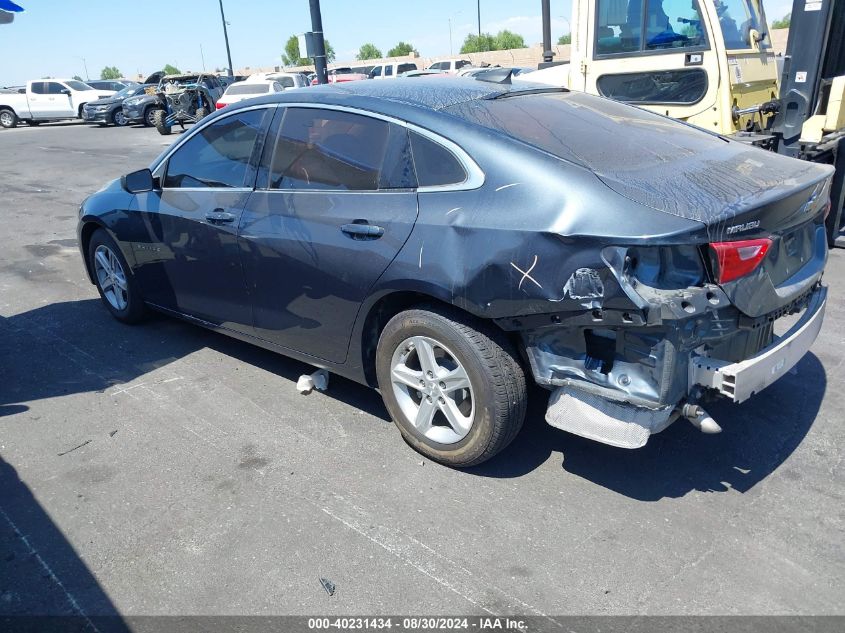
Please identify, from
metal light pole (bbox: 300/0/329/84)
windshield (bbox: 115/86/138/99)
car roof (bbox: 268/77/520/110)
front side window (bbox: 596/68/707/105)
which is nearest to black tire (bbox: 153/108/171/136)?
windshield (bbox: 115/86/138/99)

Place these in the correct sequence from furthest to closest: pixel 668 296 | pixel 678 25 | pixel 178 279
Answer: pixel 678 25, pixel 178 279, pixel 668 296

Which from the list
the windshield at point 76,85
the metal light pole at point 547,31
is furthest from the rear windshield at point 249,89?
the metal light pole at point 547,31

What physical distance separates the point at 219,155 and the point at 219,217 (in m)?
0.46

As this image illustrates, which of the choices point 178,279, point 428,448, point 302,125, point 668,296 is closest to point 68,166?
point 178,279

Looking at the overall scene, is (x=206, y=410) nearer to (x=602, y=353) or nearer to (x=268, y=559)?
(x=268, y=559)

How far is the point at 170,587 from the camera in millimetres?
2762

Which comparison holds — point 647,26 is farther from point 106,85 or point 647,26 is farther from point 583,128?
point 106,85

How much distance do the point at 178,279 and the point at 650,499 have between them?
3.23 metres

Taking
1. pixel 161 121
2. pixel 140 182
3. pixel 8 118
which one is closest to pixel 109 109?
pixel 161 121

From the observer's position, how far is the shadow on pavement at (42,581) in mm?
2607

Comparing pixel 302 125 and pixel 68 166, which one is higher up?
pixel 302 125

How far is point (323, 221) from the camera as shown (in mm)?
3635

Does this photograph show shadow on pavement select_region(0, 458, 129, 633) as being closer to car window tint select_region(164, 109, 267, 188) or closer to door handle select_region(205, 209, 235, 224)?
door handle select_region(205, 209, 235, 224)

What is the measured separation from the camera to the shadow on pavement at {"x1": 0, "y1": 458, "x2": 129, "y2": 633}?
103 inches
